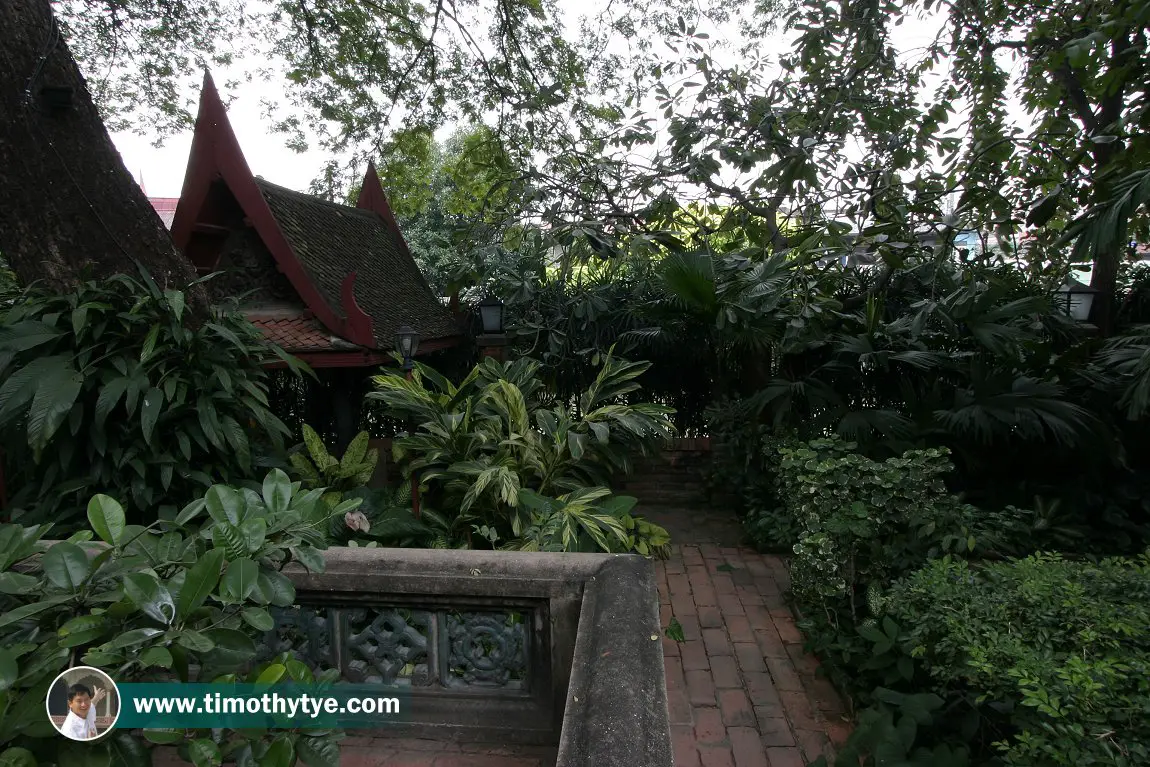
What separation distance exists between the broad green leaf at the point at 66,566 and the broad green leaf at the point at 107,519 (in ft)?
0.25

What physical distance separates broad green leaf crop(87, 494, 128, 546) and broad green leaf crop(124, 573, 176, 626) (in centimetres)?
22

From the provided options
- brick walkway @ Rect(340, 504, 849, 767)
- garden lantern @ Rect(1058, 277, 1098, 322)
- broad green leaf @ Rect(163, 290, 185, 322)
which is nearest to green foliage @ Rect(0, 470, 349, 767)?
brick walkway @ Rect(340, 504, 849, 767)

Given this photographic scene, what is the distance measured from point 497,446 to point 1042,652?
3092mm

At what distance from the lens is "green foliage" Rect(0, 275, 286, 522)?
8.22ft

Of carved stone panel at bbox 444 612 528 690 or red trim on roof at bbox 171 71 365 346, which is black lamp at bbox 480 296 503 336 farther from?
carved stone panel at bbox 444 612 528 690

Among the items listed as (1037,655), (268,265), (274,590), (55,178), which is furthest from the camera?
(268,265)

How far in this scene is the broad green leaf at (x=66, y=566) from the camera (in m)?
1.16

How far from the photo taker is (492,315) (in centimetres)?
694

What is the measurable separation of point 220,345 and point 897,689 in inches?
134

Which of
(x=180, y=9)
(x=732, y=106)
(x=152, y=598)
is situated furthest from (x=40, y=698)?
(x=180, y=9)

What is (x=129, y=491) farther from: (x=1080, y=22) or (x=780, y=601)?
(x=1080, y=22)

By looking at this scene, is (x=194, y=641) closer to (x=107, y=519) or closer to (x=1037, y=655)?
(x=107, y=519)

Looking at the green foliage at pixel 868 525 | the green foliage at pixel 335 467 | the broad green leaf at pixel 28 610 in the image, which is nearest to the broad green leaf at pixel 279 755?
the broad green leaf at pixel 28 610

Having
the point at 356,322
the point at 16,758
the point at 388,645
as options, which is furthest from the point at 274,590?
the point at 356,322
